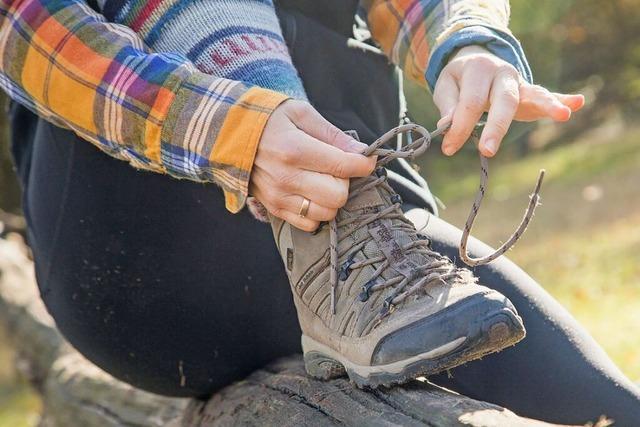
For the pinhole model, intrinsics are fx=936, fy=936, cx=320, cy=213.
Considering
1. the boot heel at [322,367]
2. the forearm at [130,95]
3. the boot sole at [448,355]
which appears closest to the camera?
the boot sole at [448,355]

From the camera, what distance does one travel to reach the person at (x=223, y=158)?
1.15m

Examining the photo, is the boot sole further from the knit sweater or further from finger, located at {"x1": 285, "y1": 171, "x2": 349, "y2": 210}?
the knit sweater

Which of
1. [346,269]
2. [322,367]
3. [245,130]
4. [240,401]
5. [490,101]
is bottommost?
[240,401]

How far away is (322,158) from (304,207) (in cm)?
7

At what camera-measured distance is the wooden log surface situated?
1.09 m

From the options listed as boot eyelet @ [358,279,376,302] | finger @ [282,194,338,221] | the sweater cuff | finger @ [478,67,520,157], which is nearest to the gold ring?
finger @ [282,194,338,221]

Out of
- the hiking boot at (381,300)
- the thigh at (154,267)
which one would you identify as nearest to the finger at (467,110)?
the hiking boot at (381,300)

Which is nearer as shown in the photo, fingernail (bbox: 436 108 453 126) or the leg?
fingernail (bbox: 436 108 453 126)

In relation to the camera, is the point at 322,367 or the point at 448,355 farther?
the point at 322,367

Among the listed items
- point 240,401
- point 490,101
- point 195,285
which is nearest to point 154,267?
point 195,285

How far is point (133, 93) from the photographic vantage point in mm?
1168

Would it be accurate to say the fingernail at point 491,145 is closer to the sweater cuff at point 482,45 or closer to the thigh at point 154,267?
the sweater cuff at point 482,45

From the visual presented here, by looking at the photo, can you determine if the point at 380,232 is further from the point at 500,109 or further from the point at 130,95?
the point at 130,95

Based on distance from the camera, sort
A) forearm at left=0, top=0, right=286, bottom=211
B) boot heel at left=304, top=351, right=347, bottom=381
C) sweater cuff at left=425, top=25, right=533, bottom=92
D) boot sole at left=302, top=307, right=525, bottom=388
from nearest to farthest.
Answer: boot sole at left=302, top=307, right=525, bottom=388
forearm at left=0, top=0, right=286, bottom=211
boot heel at left=304, top=351, right=347, bottom=381
sweater cuff at left=425, top=25, right=533, bottom=92
